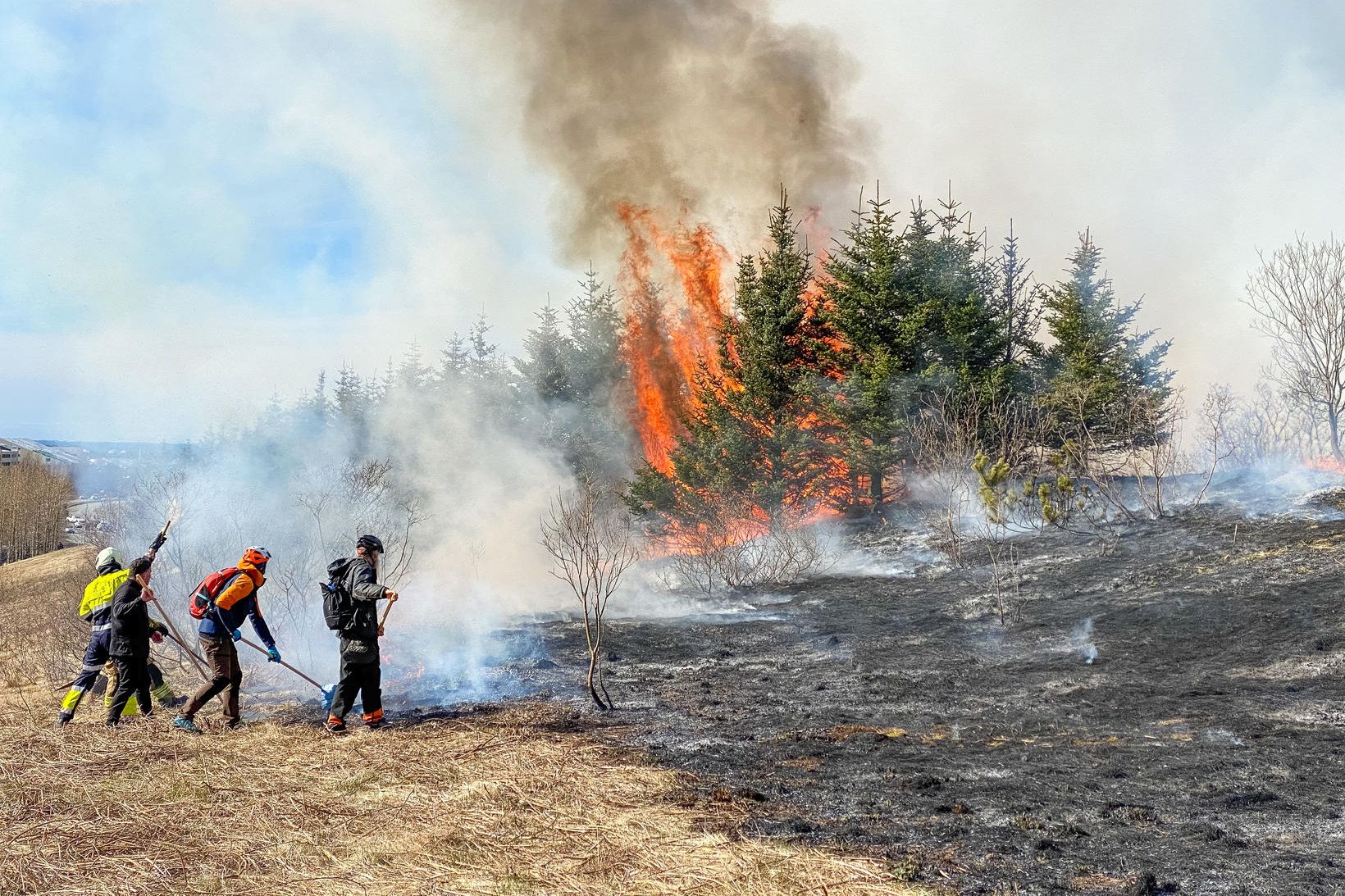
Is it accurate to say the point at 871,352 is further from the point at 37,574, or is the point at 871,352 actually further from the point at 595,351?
the point at 37,574

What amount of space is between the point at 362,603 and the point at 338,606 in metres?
0.21

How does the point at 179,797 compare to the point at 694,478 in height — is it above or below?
below

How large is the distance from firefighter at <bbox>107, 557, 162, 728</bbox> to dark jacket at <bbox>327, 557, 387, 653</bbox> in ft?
6.48

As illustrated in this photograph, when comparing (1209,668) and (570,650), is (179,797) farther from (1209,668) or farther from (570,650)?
(1209,668)

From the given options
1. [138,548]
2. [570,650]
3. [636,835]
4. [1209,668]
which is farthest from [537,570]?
[636,835]

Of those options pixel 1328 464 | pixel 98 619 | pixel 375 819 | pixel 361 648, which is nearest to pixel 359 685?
pixel 361 648

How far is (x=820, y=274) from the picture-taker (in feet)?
109

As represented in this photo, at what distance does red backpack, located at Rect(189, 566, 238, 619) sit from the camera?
26.6ft

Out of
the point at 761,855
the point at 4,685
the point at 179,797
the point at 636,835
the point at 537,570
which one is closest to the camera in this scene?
the point at 761,855

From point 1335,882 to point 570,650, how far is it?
10.1m

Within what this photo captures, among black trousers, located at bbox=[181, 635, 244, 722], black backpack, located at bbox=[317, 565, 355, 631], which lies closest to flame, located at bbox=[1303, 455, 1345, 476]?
black backpack, located at bbox=[317, 565, 355, 631]

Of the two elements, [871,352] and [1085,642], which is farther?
[871,352]

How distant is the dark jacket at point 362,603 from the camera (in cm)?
790

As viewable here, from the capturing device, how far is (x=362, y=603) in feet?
26.2
